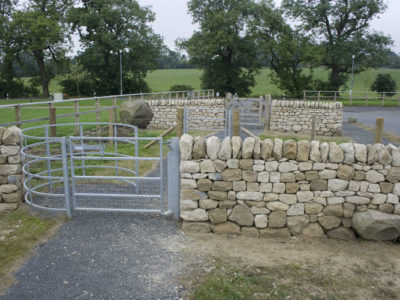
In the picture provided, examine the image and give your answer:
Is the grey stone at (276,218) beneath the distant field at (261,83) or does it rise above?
beneath

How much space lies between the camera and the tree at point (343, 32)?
38.7 meters

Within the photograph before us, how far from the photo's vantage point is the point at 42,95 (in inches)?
1517

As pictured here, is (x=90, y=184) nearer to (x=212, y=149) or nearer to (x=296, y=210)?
(x=212, y=149)

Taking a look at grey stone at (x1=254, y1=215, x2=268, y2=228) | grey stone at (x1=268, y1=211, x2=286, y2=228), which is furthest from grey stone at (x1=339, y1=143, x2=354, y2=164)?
grey stone at (x1=254, y1=215, x2=268, y2=228)

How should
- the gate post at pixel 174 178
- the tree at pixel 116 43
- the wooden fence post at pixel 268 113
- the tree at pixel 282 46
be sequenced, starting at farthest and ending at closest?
the tree at pixel 116 43 → the tree at pixel 282 46 → the wooden fence post at pixel 268 113 → the gate post at pixel 174 178

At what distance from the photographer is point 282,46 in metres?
37.8

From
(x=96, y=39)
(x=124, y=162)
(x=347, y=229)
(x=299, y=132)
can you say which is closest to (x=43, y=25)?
(x=96, y=39)

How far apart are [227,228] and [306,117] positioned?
12339 millimetres

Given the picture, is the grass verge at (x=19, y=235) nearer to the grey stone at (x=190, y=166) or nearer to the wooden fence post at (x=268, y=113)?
the grey stone at (x=190, y=166)

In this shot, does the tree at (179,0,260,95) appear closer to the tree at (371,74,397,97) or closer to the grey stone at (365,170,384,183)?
the tree at (371,74,397,97)

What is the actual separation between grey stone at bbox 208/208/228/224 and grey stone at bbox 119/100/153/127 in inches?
403

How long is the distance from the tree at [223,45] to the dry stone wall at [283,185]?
114 ft

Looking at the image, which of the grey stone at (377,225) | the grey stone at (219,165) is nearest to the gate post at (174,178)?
the grey stone at (219,165)

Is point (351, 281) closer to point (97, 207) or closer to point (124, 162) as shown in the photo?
point (97, 207)
